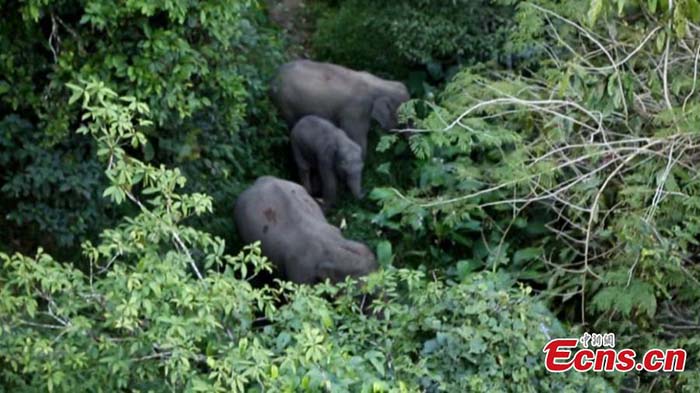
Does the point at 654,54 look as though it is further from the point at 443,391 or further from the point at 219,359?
the point at 219,359

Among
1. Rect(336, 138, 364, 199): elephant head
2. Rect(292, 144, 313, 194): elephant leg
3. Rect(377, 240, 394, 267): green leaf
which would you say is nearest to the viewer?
Rect(377, 240, 394, 267): green leaf

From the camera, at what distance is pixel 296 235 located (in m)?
9.23

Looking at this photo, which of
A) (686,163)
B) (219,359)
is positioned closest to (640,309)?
(686,163)

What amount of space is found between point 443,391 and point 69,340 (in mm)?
1796

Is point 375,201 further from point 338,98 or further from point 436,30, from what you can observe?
point 436,30

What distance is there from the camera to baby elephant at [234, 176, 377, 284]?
29.5 feet

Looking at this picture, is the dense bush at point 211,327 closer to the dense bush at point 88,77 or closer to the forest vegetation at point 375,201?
the forest vegetation at point 375,201

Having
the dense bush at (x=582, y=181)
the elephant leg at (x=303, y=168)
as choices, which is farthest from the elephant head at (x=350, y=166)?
the dense bush at (x=582, y=181)

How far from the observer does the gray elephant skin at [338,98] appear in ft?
35.6

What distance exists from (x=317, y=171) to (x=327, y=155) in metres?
0.30

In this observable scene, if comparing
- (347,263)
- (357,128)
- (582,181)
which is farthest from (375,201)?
(582,181)

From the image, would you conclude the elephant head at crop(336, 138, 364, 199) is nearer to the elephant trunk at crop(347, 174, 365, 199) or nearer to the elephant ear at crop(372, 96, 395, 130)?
the elephant trunk at crop(347, 174, 365, 199)

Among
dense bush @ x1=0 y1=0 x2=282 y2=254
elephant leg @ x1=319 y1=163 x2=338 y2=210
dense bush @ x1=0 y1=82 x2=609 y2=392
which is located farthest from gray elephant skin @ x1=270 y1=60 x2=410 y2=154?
dense bush @ x1=0 y1=82 x2=609 y2=392

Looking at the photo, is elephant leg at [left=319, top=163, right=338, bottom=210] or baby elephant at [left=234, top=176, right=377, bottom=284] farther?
elephant leg at [left=319, top=163, right=338, bottom=210]
